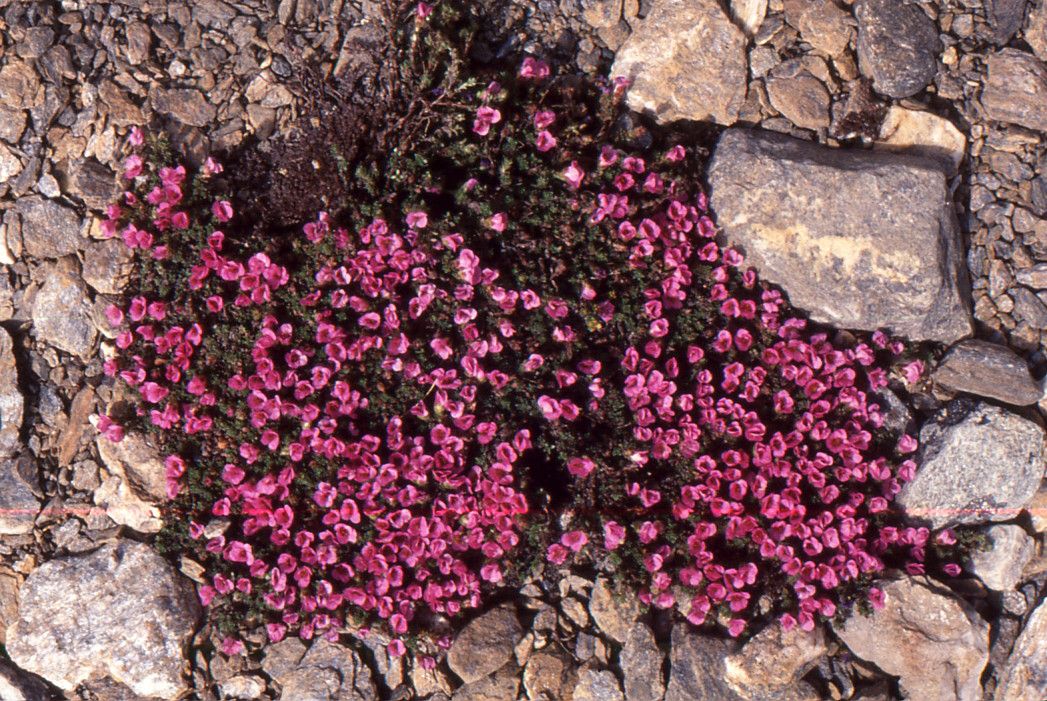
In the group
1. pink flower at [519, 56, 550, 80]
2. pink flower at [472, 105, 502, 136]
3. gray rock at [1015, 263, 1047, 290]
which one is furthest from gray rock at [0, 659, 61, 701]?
gray rock at [1015, 263, 1047, 290]

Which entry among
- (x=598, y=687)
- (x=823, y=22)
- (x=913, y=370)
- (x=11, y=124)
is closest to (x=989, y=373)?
(x=913, y=370)

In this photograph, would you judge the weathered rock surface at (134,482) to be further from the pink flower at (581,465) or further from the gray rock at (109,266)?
the pink flower at (581,465)

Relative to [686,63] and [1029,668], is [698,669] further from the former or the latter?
[686,63]

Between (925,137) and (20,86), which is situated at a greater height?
(925,137)

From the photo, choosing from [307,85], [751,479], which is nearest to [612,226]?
[751,479]

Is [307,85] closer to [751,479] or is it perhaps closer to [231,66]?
[231,66]

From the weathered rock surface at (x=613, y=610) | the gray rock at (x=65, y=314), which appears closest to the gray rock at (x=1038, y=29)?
the weathered rock surface at (x=613, y=610)
